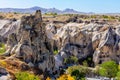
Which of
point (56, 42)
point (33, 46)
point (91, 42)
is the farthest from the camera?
point (56, 42)

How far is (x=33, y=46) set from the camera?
86688 millimetres

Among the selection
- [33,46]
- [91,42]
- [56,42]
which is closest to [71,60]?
[91,42]

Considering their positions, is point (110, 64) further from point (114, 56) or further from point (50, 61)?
point (114, 56)

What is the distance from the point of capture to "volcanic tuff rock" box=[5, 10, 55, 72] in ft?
278

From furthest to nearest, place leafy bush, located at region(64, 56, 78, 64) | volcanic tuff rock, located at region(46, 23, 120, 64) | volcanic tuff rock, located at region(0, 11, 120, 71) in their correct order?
volcanic tuff rock, located at region(46, 23, 120, 64)
leafy bush, located at region(64, 56, 78, 64)
volcanic tuff rock, located at region(0, 11, 120, 71)

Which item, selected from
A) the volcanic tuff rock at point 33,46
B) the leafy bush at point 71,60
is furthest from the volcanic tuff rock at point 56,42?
the leafy bush at point 71,60

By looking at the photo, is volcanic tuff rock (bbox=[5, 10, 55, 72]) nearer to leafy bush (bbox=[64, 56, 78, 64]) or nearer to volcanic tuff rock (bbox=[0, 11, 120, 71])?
volcanic tuff rock (bbox=[0, 11, 120, 71])

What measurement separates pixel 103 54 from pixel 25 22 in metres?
36.7

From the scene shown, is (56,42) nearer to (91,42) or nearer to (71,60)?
(91,42)

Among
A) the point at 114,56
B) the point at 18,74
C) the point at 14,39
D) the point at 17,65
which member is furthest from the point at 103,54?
the point at 18,74

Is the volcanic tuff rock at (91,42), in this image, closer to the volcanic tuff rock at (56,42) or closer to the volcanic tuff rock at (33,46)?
the volcanic tuff rock at (56,42)

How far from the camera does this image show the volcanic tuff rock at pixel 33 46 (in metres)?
84.9

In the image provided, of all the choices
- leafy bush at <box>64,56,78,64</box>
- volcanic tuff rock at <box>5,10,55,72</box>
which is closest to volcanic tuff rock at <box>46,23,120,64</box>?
leafy bush at <box>64,56,78,64</box>

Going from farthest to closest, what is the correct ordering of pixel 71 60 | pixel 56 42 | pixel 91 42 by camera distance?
pixel 56 42, pixel 91 42, pixel 71 60
